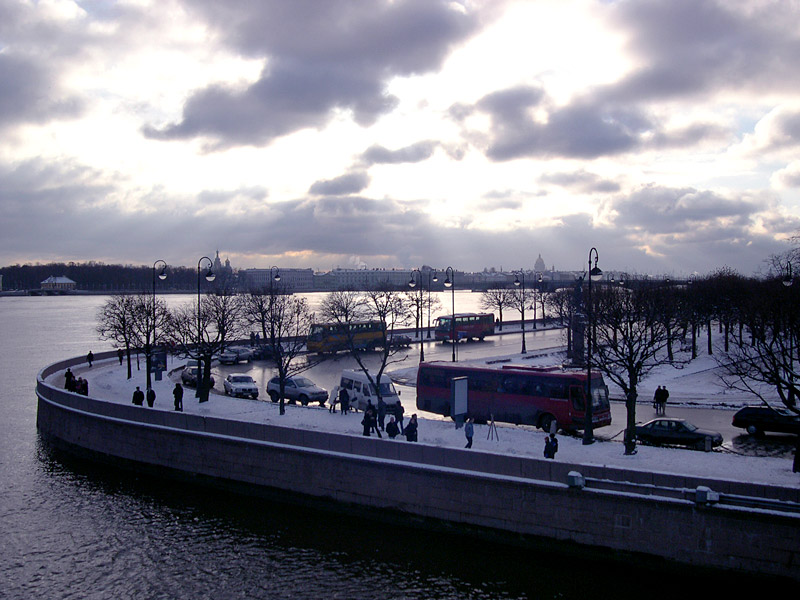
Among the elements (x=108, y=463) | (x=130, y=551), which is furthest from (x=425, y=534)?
(x=108, y=463)

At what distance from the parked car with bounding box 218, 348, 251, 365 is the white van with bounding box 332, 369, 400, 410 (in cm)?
1982

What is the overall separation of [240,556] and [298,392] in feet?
42.3

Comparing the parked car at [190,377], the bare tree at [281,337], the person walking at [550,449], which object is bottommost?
the parked car at [190,377]

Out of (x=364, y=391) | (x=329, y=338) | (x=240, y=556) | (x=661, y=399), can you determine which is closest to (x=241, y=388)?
(x=364, y=391)

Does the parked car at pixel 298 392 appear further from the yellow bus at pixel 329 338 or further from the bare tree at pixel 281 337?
the yellow bus at pixel 329 338

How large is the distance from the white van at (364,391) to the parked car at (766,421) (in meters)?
11.5

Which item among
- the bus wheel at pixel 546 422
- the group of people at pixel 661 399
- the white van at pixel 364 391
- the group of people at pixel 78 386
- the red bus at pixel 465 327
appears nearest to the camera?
the bus wheel at pixel 546 422

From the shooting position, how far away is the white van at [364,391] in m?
23.9

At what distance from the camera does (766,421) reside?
20.3 metres

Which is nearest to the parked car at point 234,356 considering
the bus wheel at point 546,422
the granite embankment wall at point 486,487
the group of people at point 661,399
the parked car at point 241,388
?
the parked car at point 241,388

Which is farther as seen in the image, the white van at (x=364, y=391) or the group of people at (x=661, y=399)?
the group of people at (x=661, y=399)

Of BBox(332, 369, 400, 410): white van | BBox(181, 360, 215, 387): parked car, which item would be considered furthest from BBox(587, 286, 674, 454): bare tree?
BBox(181, 360, 215, 387): parked car

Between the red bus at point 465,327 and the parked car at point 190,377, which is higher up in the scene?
the red bus at point 465,327

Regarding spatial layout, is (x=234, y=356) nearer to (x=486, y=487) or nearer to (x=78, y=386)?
(x=78, y=386)
